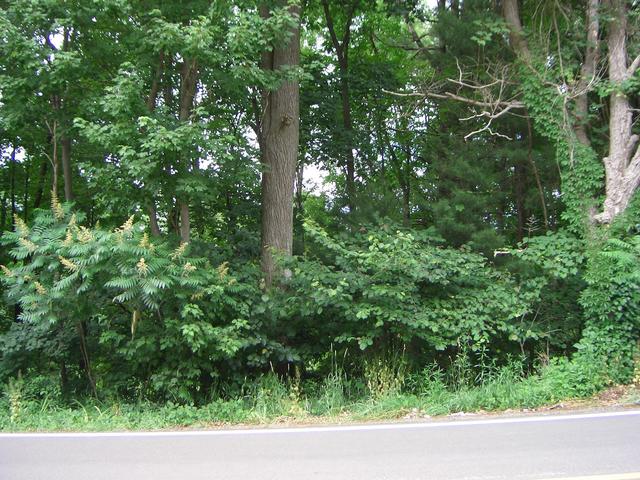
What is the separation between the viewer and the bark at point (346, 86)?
16.0 m

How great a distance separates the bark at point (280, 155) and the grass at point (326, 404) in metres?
3.34

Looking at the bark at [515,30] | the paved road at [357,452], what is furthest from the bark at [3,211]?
the bark at [515,30]

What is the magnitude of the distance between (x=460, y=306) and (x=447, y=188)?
4514 millimetres

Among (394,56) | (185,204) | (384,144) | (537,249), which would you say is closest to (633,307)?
(537,249)

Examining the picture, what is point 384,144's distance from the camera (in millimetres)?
19625

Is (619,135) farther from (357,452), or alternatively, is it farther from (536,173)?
(357,452)

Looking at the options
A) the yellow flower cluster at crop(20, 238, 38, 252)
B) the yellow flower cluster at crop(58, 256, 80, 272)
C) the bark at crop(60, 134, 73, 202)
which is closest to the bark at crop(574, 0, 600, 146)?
the yellow flower cluster at crop(58, 256, 80, 272)

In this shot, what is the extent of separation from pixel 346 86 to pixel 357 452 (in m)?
13.6

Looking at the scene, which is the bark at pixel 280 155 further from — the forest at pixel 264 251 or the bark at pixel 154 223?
the bark at pixel 154 223

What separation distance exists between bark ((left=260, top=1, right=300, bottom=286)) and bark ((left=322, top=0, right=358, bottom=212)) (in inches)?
119

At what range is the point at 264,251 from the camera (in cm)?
1080

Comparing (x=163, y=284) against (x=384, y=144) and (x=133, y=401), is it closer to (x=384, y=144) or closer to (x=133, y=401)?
(x=133, y=401)

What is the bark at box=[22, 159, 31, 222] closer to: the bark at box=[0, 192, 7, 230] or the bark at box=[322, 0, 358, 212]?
the bark at box=[0, 192, 7, 230]

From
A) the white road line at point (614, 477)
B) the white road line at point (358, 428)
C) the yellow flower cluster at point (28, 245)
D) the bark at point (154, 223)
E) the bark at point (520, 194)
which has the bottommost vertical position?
the white road line at point (358, 428)
